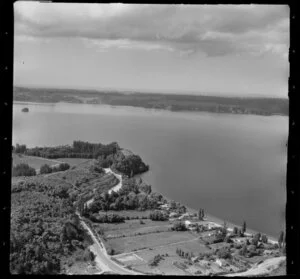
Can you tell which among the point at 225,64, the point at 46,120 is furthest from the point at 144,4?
the point at 46,120

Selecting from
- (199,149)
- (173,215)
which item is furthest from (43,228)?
(199,149)

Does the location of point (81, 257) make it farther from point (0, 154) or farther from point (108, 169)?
point (0, 154)

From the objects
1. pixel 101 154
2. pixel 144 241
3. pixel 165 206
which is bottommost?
pixel 144 241

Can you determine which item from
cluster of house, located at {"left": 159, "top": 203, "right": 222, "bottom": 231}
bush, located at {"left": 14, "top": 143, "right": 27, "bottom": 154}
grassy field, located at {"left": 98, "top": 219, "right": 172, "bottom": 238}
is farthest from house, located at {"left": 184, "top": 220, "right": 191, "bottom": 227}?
bush, located at {"left": 14, "top": 143, "right": 27, "bottom": 154}

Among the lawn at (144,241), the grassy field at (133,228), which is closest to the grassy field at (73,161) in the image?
the grassy field at (133,228)

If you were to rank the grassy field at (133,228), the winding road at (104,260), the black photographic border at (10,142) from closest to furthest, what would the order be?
the black photographic border at (10,142), the winding road at (104,260), the grassy field at (133,228)

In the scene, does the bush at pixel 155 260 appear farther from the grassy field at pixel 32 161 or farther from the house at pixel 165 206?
the grassy field at pixel 32 161

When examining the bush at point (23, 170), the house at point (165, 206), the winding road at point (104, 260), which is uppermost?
the bush at point (23, 170)

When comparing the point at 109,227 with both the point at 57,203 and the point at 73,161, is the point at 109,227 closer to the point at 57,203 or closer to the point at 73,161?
the point at 57,203
